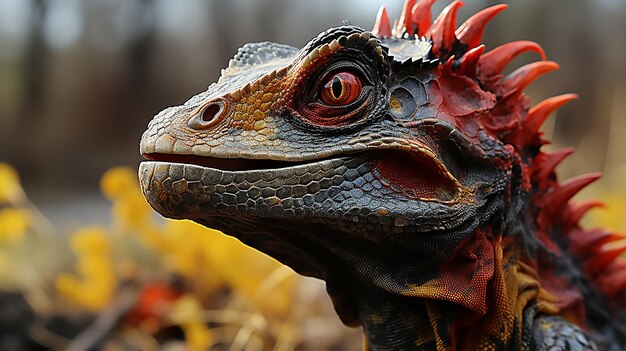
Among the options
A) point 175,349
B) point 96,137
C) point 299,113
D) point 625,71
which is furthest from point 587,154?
point 96,137

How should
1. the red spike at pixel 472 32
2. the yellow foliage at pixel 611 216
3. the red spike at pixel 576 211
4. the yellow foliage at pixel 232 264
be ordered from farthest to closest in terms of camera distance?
the yellow foliage at pixel 611 216
the yellow foliage at pixel 232 264
the red spike at pixel 576 211
the red spike at pixel 472 32

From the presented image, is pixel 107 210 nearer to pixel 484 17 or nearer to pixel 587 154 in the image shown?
pixel 587 154

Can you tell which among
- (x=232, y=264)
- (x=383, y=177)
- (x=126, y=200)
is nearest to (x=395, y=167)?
(x=383, y=177)

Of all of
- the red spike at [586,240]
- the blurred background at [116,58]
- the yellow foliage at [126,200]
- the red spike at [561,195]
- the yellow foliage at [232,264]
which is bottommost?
the blurred background at [116,58]

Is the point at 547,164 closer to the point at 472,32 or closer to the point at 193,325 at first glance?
the point at 472,32

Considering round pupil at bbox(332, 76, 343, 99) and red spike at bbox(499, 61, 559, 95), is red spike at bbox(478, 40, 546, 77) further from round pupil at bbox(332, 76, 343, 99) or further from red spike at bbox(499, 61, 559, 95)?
round pupil at bbox(332, 76, 343, 99)

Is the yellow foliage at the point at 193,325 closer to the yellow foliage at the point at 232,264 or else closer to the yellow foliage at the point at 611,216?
the yellow foliage at the point at 232,264

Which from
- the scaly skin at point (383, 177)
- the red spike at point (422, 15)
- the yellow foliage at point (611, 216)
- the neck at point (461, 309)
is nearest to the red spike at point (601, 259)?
the scaly skin at point (383, 177)

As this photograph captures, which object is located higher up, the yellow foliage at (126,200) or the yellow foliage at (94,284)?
the yellow foliage at (126,200)
